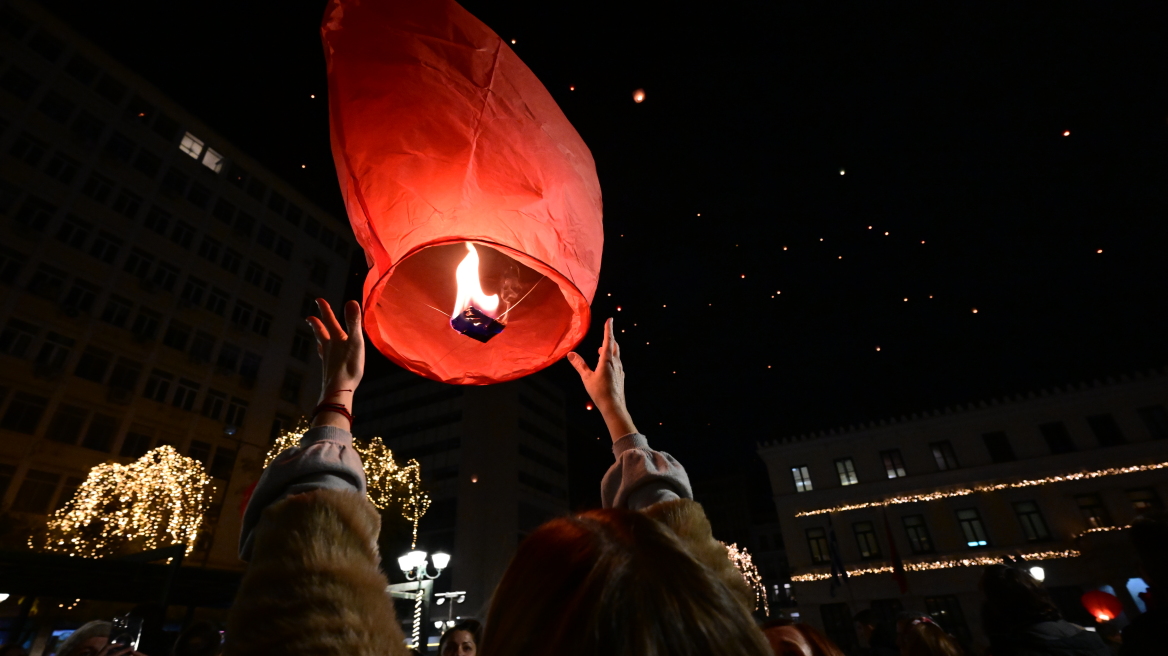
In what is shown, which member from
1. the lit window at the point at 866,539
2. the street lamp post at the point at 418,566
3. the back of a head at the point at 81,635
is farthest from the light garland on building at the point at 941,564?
the back of a head at the point at 81,635

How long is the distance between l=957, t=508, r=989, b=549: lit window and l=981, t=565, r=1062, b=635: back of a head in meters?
28.2

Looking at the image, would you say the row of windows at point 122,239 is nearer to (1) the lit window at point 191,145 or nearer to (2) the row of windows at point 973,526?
(1) the lit window at point 191,145

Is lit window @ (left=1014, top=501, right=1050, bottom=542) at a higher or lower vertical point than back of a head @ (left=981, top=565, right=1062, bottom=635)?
higher

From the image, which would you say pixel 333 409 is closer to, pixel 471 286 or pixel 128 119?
pixel 471 286

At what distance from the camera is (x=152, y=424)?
20125 mm

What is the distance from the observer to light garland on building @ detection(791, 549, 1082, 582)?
2336 centimetres

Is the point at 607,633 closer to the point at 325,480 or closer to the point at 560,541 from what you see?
the point at 560,541

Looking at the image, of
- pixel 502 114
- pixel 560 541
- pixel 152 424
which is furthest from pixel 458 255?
pixel 152 424

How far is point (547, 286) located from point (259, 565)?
1.65m

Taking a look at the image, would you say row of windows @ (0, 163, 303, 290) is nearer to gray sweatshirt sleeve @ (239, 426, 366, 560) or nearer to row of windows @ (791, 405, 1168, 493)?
gray sweatshirt sleeve @ (239, 426, 366, 560)

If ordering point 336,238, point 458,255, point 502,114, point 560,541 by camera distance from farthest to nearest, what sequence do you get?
point 336,238 → point 458,255 → point 502,114 → point 560,541

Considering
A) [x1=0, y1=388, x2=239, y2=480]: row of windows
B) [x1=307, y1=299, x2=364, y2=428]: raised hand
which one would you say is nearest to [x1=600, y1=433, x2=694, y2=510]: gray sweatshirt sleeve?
Result: [x1=307, y1=299, x2=364, y2=428]: raised hand

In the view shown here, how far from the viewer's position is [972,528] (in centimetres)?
2548

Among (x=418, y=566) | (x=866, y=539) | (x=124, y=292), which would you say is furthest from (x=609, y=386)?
(x=866, y=539)
